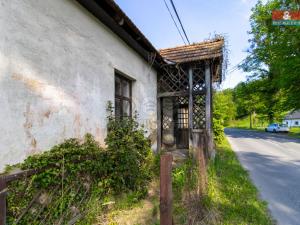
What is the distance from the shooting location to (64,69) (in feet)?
11.3

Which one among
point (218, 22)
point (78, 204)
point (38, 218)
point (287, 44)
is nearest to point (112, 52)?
Answer: point (78, 204)

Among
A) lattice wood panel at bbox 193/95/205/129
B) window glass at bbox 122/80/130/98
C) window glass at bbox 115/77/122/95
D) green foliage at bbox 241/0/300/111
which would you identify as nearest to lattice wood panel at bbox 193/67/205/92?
lattice wood panel at bbox 193/95/205/129

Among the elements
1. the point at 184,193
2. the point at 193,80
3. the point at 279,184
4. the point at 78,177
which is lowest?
the point at 279,184

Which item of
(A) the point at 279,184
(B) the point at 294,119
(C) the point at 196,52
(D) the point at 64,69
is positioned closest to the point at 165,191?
(D) the point at 64,69

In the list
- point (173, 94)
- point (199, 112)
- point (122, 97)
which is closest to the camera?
point (122, 97)

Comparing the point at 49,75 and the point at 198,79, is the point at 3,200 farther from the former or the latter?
the point at 198,79

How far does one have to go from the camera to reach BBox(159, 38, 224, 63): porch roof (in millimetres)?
7152

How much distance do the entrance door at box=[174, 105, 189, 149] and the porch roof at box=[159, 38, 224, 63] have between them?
9.22 ft

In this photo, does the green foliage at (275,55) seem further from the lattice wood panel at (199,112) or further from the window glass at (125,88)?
the window glass at (125,88)

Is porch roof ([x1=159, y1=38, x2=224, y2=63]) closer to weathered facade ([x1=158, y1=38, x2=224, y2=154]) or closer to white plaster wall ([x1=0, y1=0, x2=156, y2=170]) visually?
weathered facade ([x1=158, y1=38, x2=224, y2=154])

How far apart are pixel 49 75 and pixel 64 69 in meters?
0.34

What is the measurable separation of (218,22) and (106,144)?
5.66 metres

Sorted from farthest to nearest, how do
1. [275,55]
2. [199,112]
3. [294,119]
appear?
[294,119], [275,55], [199,112]

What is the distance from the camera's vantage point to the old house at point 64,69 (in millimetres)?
2594
